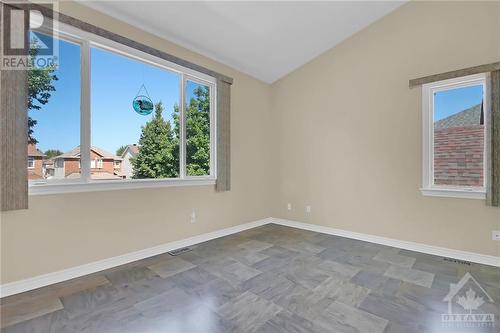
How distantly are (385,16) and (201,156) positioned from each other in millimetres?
3505

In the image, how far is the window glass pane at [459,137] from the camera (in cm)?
308

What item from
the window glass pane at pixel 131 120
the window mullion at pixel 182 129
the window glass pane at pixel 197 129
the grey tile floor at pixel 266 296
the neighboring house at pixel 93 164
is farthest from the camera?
the window glass pane at pixel 197 129

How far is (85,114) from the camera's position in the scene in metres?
2.69

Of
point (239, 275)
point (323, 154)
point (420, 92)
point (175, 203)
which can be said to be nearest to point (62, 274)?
point (175, 203)

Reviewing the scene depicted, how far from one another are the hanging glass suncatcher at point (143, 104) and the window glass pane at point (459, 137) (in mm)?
3895

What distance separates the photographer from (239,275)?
2.63 m

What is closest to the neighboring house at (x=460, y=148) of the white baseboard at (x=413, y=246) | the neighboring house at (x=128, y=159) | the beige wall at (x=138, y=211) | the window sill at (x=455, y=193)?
the window sill at (x=455, y=193)

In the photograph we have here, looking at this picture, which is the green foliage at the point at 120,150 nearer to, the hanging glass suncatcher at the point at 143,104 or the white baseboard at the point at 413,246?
the hanging glass suncatcher at the point at 143,104

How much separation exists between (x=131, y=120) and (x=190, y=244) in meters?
1.91

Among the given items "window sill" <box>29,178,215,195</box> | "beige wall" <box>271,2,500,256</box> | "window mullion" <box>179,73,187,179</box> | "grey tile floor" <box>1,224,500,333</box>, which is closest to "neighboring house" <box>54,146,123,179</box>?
"window sill" <box>29,178,215,195</box>

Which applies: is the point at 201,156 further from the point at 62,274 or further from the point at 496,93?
the point at 496,93

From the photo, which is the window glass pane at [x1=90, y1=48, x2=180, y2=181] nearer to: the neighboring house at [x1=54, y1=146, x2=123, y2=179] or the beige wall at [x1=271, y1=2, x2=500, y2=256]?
the neighboring house at [x1=54, y1=146, x2=123, y2=179]

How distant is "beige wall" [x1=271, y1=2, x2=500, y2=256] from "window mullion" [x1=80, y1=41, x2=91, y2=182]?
3.32 meters
